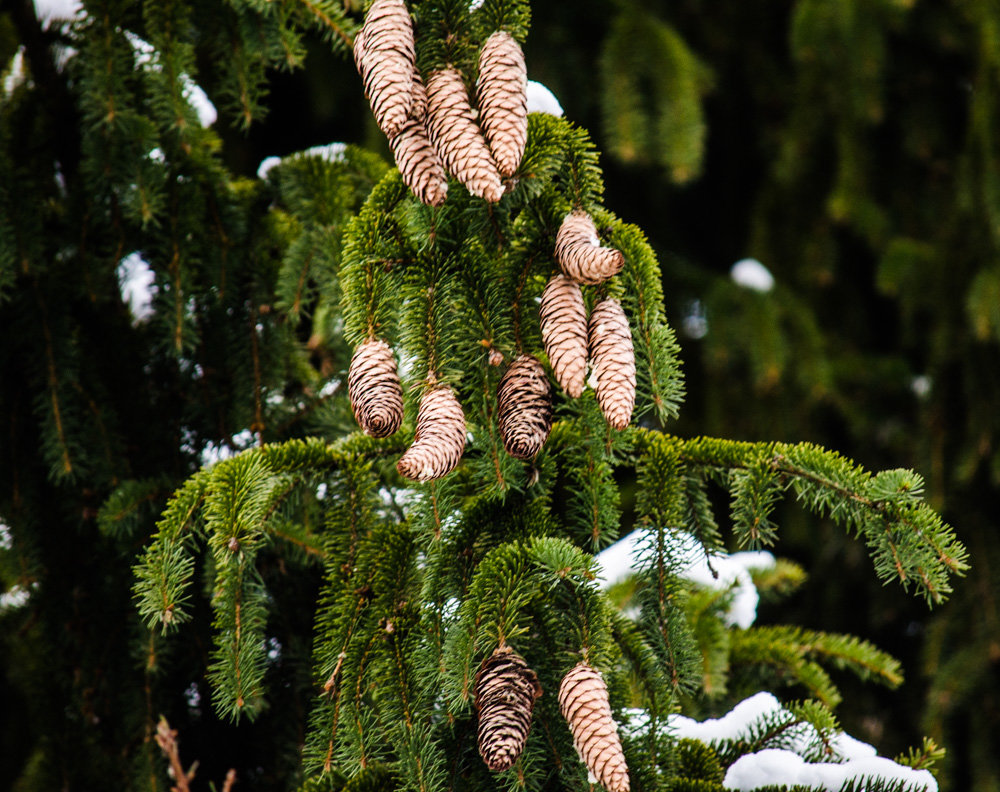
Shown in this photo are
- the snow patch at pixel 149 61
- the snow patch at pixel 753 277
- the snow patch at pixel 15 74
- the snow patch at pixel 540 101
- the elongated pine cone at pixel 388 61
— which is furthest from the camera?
the snow patch at pixel 753 277

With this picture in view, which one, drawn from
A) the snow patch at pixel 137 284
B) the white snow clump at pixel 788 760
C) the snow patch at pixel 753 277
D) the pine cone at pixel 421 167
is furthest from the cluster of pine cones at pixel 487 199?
the snow patch at pixel 753 277

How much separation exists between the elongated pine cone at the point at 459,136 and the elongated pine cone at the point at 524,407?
0.54ft

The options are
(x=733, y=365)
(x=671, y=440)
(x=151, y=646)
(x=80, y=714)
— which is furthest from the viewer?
(x=733, y=365)

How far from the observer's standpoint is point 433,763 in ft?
2.78

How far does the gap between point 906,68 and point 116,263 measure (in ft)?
10.1

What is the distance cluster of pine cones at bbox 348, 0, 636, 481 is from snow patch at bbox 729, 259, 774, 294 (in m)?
2.37

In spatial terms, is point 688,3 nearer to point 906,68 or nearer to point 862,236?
point 906,68

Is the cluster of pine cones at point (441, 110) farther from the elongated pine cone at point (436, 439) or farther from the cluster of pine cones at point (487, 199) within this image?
the elongated pine cone at point (436, 439)

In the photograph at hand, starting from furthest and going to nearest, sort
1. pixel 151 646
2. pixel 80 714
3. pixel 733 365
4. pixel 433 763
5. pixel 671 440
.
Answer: pixel 733 365 < pixel 80 714 < pixel 151 646 < pixel 671 440 < pixel 433 763

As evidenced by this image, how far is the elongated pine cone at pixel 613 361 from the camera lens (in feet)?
2.68

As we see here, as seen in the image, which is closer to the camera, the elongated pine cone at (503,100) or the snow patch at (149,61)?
the elongated pine cone at (503,100)

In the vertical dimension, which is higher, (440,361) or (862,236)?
(862,236)

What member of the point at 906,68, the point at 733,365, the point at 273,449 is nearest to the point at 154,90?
the point at 273,449

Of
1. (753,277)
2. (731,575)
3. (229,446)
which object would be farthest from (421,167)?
(753,277)
